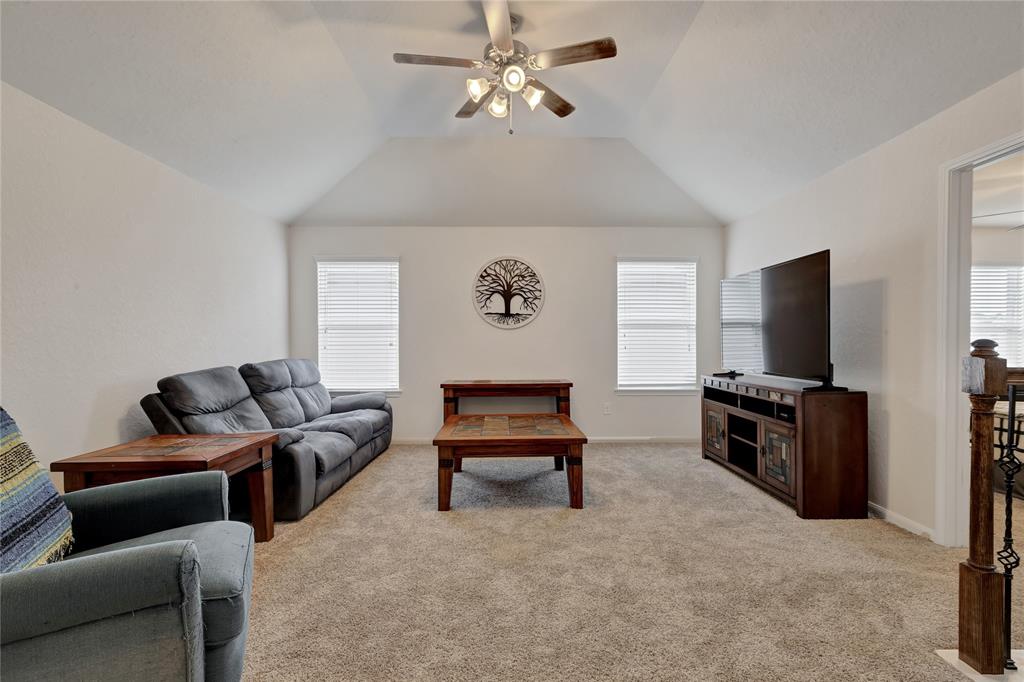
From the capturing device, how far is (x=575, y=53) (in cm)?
244

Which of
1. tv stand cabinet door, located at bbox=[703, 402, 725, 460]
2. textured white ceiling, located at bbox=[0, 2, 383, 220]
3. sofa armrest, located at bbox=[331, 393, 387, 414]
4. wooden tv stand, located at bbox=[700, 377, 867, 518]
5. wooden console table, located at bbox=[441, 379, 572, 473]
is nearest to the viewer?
textured white ceiling, located at bbox=[0, 2, 383, 220]

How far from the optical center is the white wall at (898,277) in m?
2.51

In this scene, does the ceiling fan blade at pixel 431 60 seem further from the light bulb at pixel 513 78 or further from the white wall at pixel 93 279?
the white wall at pixel 93 279

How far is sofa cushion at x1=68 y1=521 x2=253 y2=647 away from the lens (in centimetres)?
132

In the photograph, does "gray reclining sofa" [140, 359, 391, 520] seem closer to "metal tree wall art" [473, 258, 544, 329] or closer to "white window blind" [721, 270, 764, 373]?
"metal tree wall art" [473, 258, 544, 329]

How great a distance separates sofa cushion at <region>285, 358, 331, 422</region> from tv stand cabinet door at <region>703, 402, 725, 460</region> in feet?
12.4

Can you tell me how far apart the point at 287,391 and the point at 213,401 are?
101 cm

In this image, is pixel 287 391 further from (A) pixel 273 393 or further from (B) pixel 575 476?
(B) pixel 575 476

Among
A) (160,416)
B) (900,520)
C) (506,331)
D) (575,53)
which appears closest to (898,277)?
(900,520)

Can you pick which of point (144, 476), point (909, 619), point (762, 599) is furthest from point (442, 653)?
point (909, 619)

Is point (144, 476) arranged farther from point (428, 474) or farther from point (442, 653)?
point (428, 474)

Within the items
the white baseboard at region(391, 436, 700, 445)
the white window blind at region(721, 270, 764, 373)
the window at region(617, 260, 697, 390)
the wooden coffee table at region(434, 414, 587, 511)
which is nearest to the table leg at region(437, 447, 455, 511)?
the wooden coffee table at region(434, 414, 587, 511)

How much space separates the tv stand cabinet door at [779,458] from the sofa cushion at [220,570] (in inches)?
126

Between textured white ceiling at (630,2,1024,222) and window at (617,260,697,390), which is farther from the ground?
textured white ceiling at (630,2,1024,222)
